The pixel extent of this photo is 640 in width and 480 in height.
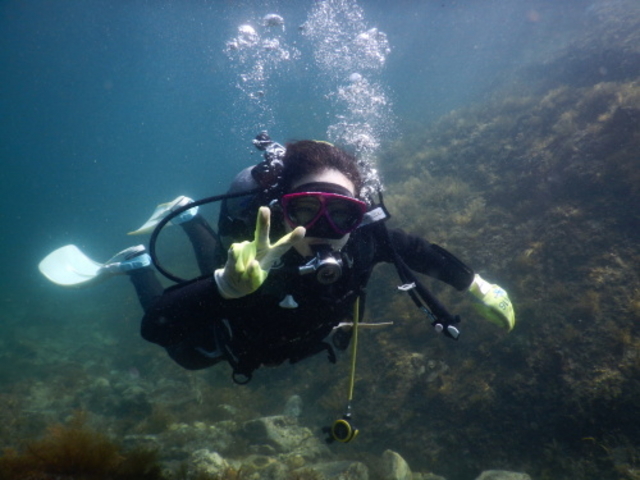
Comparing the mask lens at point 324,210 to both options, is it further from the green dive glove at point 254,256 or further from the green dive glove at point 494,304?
the green dive glove at point 494,304

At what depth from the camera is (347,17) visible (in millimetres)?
37125

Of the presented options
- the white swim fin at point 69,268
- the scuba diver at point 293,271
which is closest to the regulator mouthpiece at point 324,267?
the scuba diver at point 293,271

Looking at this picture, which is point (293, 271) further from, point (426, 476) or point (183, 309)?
point (426, 476)

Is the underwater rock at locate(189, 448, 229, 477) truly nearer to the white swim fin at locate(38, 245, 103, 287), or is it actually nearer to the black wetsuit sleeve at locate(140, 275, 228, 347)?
the black wetsuit sleeve at locate(140, 275, 228, 347)

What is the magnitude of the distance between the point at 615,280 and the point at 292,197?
7.42m

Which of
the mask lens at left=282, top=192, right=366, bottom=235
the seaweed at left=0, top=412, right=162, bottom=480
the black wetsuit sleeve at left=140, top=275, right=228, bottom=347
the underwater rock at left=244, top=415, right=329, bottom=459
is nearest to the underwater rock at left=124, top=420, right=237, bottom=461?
the underwater rock at left=244, top=415, right=329, bottom=459

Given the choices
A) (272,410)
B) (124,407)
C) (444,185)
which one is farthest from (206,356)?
(444,185)

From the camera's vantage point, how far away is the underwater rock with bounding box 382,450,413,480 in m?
4.71

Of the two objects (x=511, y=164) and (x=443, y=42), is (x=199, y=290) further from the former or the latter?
(x=443, y=42)

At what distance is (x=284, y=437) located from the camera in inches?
242

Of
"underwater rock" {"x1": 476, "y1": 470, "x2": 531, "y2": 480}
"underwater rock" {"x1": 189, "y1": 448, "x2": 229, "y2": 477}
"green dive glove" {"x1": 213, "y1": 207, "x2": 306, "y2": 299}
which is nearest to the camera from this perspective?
"green dive glove" {"x1": 213, "y1": 207, "x2": 306, "y2": 299}

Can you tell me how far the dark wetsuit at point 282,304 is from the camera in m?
2.37

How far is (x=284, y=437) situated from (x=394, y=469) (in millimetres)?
2299

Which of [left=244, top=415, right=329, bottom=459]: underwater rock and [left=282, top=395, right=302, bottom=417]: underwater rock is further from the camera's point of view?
[left=282, top=395, right=302, bottom=417]: underwater rock
